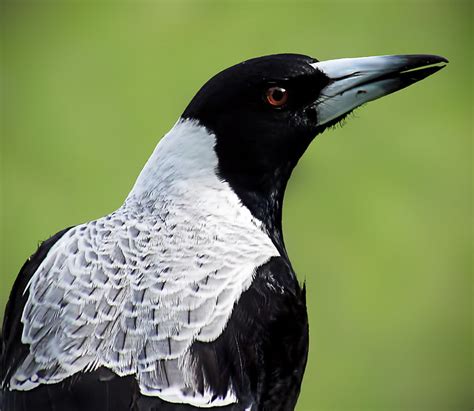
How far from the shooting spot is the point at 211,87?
1.79 meters

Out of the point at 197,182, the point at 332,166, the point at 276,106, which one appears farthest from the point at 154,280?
the point at 332,166

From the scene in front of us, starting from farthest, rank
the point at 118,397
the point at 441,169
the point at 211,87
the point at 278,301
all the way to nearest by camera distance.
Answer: the point at 441,169 < the point at 211,87 < the point at 278,301 < the point at 118,397

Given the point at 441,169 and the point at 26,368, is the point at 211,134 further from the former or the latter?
the point at 441,169

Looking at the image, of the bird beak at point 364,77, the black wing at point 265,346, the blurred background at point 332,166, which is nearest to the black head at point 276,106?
the bird beak at point 364,77

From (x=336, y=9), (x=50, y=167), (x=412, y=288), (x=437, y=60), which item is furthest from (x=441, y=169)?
(x=437, y=60)

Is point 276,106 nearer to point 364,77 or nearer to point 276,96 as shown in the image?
point 276,96

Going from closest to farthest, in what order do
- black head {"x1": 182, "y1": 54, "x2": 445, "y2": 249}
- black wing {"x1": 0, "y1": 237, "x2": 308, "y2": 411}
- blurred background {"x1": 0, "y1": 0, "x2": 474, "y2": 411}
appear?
Result: 1. black wing {"x1": 0, "y1": 237, "x2": 308, "y2": 411}
2. black head {"x1": 182, "y1": 54, "x2": 445, "y2": 249}
3. blurred background {"x1": 0, "y1": 0, "x2": 474, "y2": 411}

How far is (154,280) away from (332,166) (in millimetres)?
2893

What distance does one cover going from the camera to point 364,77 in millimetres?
1825

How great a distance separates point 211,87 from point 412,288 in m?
2.61

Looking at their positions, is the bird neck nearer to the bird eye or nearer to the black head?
the black head

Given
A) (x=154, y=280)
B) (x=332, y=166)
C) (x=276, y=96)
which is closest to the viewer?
(x=154, y=280)

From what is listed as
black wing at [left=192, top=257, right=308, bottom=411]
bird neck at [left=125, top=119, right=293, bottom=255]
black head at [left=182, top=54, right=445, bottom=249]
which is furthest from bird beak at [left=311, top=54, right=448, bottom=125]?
black wing at [left=192, top=257, right=308, bottom=411]

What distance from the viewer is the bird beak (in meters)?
1.82
